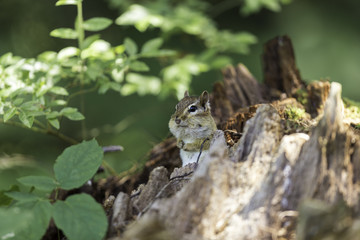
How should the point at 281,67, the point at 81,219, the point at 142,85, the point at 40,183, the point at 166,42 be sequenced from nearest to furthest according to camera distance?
the point at 81,219, the point at 40,183, the point at 281,67, the point at 142,85, the point at 166,42

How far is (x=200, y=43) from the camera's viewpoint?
358 cm

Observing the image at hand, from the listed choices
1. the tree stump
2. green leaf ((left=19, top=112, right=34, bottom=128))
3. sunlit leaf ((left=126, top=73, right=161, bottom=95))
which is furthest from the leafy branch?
sunlit leaf ((left=126, top=73, right=161, bottom=95))

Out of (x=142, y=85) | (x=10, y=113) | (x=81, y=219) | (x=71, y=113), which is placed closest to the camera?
(x=81, y=219)

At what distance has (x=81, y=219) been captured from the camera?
3.17ft

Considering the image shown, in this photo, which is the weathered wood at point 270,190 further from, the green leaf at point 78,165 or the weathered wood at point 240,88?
the weathered wood at point 240,88

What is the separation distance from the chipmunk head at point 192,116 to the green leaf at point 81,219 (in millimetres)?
793

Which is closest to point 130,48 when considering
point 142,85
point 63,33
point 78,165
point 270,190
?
point 63,33

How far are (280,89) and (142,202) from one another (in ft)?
3.94

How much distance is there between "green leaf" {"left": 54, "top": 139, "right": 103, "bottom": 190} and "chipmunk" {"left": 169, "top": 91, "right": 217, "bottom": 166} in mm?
589

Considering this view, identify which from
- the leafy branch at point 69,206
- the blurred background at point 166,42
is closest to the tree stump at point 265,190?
the leafy branch at point 69,206

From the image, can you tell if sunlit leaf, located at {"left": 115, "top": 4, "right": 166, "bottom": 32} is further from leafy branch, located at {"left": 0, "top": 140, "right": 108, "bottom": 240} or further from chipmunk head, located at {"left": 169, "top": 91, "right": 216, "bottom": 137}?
leafy branch, located at {"left": 0, "top": 140, "right": 108, "bottom": 240}

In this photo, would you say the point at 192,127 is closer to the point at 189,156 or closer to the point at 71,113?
the point at 189,156

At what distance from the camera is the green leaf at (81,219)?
94cm

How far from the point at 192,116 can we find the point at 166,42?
1.91 metres
